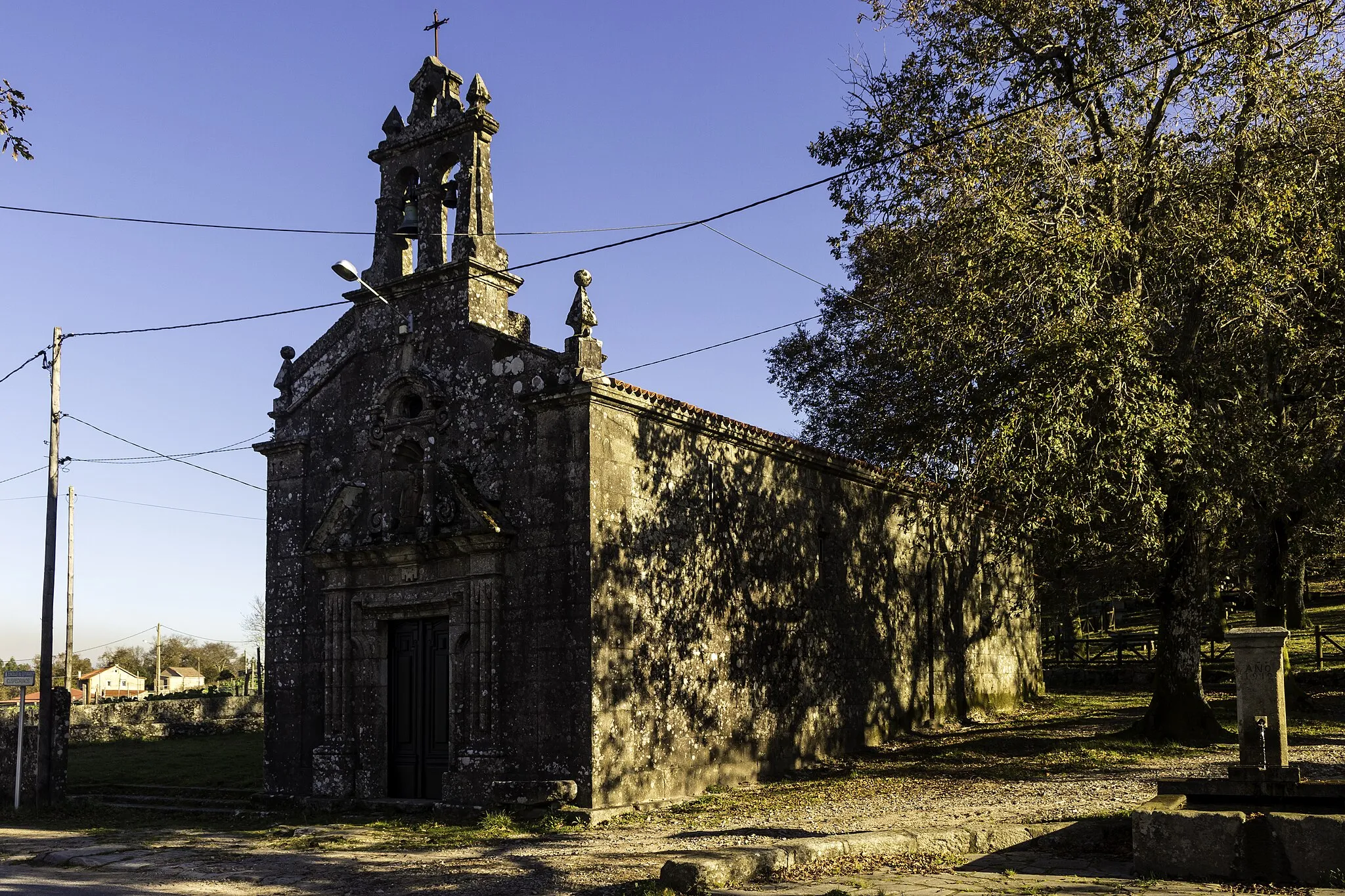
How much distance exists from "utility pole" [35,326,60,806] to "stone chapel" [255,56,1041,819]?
3.55 meters

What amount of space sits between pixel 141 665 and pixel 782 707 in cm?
10356

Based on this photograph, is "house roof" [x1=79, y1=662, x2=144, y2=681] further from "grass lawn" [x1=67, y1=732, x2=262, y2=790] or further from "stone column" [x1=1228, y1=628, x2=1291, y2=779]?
"stone column" [x1=1228, y1=628, x2=1291, y2=779]

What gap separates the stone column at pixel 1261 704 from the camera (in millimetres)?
9609

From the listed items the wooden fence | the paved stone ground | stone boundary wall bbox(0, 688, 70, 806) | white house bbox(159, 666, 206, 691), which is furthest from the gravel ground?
white house bbox(159, 666, 206, 691)

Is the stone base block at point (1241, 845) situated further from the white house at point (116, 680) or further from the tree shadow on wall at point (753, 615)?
the white house at point (116, 680)

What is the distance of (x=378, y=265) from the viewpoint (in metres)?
16.7

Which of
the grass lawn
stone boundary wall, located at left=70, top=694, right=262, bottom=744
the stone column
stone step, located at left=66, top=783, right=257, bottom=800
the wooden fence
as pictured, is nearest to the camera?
the stone column

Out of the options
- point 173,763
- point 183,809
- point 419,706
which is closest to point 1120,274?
point 419,706

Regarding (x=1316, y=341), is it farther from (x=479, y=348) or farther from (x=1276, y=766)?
(x=479, y=348)

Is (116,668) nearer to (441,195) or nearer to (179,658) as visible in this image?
(179,658)

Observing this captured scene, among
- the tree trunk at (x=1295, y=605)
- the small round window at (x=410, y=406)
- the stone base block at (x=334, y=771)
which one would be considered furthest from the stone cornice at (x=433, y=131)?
the tree trunk at (x=1295, y=605)

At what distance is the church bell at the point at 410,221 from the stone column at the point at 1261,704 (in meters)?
11.5

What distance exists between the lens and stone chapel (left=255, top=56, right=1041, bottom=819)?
13805mm

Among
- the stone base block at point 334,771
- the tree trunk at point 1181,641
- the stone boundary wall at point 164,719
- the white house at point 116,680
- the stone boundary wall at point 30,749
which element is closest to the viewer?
the stone base block at point 334,771
